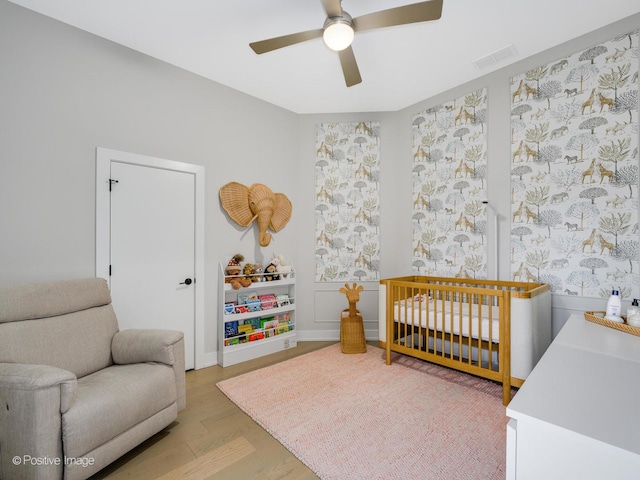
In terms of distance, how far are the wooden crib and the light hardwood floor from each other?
1.46 m

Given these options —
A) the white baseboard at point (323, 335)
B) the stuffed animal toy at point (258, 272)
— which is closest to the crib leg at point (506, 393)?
the white baseboard at point (323, 335)

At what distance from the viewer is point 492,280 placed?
9.34ft

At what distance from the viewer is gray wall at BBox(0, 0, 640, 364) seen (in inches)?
79.5

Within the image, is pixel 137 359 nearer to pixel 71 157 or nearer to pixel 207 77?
pixel 71 157

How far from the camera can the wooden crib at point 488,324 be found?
2.11 meters

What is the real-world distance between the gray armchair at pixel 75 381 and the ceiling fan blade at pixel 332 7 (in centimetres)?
221

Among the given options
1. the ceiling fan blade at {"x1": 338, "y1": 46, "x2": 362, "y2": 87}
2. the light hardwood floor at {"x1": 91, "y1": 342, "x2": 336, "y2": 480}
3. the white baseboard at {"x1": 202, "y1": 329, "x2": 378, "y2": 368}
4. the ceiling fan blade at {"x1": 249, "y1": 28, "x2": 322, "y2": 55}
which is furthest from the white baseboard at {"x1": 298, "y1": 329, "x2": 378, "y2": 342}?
the ceiling fan blade at {"x1": 249, "y1": 28, "x2": 322, "y2": 55}

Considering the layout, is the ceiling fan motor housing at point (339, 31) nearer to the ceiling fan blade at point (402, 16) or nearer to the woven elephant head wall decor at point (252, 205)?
the ceiling fan blade at point (402, 16)

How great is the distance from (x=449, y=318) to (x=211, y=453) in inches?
76.9

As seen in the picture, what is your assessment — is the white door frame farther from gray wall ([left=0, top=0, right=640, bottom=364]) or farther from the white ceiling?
the white ceiling

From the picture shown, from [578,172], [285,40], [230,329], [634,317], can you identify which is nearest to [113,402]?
[230,329]

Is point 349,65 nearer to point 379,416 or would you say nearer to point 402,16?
point 402,16

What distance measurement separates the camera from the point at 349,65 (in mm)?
2152

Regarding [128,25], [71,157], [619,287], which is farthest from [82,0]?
[619,287]
